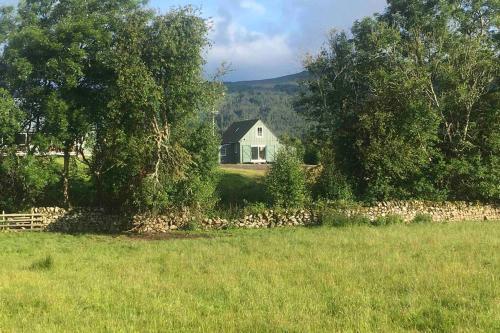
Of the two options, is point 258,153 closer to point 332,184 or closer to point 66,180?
point 332,184

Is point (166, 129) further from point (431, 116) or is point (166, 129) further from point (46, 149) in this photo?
point (431, 116)

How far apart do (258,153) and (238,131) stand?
4.30 meters

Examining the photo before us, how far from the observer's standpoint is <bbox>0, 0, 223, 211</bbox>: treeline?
27422 millimetres

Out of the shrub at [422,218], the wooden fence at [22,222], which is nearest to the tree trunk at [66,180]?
the wooden fence at [22,222]

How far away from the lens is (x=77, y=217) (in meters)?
30.2

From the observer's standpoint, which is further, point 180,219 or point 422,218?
point 422,218

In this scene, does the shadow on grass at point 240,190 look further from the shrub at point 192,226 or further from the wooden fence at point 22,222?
the wooden fence at point 22,222

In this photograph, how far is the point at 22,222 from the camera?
2859 cm

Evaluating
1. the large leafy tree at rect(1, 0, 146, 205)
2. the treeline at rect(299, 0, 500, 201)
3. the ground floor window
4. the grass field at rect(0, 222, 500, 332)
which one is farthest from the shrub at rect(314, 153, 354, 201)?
the ground floor window

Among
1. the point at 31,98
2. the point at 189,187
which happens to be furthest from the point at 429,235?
the point at 31,98

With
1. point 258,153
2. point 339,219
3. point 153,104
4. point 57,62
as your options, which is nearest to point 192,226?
point 153,104

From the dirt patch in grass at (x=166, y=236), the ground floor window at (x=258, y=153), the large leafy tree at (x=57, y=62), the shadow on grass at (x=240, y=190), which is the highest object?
the large leafy tree at (x=57, y=62)

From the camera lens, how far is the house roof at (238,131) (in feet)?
239

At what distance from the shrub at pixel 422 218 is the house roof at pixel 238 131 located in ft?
138
